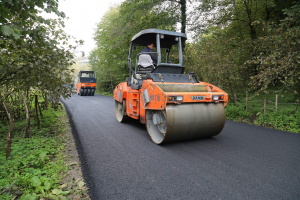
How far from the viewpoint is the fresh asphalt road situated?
8.19 feet

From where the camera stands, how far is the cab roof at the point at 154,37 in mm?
5039

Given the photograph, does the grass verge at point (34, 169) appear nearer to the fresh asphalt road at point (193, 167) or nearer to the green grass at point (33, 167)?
the green grass at point (33, 167)

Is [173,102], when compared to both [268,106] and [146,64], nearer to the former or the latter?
[146,64]

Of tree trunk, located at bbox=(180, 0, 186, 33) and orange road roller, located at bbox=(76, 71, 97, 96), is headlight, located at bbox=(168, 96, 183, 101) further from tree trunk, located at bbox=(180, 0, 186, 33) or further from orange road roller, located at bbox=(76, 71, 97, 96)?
orange road roller, located at bbox=(76, 71, 97, 96)

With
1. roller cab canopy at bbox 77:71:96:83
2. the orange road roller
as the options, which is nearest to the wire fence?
the orange road roller

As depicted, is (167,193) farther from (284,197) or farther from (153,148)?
(153,148)

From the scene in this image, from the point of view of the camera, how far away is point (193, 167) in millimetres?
3168

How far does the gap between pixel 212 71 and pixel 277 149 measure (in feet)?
16.0

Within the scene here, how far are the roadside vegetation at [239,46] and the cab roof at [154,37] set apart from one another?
7.91 ft

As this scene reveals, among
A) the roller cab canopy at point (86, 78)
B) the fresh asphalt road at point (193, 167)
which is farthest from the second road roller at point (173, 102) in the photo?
the roller cab canopy at point (86, 78)

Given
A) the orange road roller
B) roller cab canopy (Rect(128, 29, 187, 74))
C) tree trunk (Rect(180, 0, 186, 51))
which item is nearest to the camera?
roller cab canopy (Rect(128, 29, 187, 74))

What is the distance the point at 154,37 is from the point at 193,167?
136 inches

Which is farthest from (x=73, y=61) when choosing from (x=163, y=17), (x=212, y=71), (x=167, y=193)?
(x=163, y=17)

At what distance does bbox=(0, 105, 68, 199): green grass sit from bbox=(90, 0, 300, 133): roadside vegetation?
16.9ft
